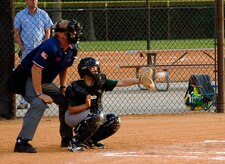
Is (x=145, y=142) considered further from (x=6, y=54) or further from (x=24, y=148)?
(x=6, y=54)

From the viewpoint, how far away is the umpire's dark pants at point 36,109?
9.59 meters

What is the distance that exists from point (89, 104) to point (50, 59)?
0.67 metres

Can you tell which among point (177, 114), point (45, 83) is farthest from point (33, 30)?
point (45, 83)

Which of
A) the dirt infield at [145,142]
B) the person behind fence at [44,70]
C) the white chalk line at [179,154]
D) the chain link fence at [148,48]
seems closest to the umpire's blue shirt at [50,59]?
the person behind fence at [44,70]

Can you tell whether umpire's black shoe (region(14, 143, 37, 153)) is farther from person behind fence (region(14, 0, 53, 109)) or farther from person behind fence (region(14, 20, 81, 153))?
person behind fence (region(14, 0, 53, 109))

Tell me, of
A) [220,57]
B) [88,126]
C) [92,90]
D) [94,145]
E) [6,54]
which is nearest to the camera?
[88,126]

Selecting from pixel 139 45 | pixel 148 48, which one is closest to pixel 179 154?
pixel 148 48

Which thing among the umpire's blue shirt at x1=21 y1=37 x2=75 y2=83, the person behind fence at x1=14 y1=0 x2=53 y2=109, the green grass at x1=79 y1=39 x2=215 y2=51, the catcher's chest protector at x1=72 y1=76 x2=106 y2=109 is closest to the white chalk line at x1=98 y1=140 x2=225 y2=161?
the catcher's chest protector at x1=72 y1=76 x2=106 y2=109

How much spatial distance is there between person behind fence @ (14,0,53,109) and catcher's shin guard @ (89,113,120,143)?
13.4ft

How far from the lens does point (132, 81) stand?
9711 mm

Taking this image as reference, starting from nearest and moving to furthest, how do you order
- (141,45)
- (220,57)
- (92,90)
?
(92,90) → (220,57) → (141,45)

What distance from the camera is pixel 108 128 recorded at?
977 centimetres

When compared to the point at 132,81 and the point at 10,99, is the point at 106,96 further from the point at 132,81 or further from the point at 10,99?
the point at 132,81

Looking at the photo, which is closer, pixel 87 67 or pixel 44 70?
pixel 87 67
